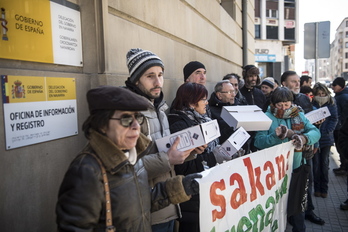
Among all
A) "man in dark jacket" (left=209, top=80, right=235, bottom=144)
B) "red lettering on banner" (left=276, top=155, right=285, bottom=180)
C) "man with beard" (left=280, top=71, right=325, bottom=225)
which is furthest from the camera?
"man with beard" (left=280, top=71, right=325, bottom=225)

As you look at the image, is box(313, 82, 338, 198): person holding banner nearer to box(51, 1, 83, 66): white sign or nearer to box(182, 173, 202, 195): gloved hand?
box(182, 173, 202, 195): gloved hand

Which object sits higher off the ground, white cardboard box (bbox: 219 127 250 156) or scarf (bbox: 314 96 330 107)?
scarf (bbox: 314 96 330 107)

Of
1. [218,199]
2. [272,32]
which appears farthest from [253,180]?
[272,32]

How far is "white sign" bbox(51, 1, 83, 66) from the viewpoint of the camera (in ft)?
7.57

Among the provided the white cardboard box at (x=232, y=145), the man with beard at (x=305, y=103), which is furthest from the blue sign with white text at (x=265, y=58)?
the white cardboard box at (x=232, y=145)

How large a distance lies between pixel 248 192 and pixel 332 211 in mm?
2796

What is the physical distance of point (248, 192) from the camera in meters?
2.65

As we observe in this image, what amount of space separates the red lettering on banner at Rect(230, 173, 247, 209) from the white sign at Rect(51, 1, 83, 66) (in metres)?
1.63

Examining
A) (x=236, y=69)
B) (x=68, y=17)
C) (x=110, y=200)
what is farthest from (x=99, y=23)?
(x=236, y=69)

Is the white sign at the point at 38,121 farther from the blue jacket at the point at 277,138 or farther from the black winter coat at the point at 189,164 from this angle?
the blue jacket at the point at 277,138

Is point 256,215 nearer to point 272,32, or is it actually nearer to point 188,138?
point 188,138

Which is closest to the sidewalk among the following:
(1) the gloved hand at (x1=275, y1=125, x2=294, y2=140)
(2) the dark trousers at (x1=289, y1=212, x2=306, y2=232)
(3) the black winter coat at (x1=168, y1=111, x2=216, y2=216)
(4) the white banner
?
(2) the dark trousers at (x1=289, y1=212, x2=306, y2=232)

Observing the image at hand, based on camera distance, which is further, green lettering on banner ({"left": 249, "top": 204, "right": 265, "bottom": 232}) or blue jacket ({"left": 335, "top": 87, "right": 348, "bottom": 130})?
blue jacket ({"left": 335, "top": 87, "right": 348, "bottom": 130})

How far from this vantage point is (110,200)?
1440mm
